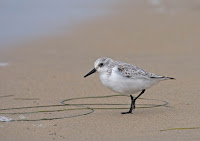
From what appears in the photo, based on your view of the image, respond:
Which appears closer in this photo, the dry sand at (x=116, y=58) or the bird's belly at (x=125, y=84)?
the dry sand at (x=116, y=58)

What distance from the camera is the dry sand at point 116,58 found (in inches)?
208

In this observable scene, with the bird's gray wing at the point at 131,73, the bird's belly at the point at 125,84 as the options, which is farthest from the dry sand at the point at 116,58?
the bird's gray wing at the point at 131,73

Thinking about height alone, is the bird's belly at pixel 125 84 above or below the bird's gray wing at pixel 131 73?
below

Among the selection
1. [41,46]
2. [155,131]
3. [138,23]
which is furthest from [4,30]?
[155,131]

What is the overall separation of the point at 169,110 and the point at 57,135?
1.76 meters

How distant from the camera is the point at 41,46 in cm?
1213

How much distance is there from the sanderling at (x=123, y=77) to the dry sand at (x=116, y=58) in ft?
1.18

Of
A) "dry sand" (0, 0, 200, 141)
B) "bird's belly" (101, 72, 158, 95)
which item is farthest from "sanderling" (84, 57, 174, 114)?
"dry sand" (0, 0, 200, 141)

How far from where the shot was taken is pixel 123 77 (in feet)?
19.3

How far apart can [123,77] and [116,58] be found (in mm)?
4620

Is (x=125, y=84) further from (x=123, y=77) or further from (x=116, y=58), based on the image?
(x=116, y=58)

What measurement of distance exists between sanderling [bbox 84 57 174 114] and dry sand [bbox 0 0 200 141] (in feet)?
1.18

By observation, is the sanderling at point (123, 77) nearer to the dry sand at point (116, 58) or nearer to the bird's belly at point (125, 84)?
the bird's belly at point (125, 84)

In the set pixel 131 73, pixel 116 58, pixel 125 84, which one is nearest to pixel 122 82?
pixel 125 84
